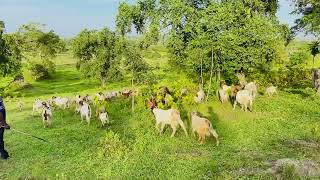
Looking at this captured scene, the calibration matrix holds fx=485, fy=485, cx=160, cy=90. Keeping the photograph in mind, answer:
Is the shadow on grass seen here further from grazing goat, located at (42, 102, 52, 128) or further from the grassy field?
the grassy field

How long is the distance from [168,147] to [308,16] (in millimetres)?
21980

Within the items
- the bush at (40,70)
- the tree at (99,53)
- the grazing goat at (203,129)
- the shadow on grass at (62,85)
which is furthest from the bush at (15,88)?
the grazing goat at (203,129)

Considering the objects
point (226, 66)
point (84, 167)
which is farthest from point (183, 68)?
point (84, 167)

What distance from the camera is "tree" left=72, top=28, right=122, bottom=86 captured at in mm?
70062

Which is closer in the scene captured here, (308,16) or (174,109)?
(174,109)

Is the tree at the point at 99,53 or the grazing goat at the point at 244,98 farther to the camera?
the tree at the point at 99,53

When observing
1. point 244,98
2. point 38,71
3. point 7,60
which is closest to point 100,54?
point 7,60

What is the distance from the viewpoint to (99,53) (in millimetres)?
70125

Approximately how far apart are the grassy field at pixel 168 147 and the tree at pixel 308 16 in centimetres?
775

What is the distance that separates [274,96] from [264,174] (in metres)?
22.9

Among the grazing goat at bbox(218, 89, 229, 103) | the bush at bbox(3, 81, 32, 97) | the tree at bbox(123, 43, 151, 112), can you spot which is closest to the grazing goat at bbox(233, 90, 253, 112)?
the grazing goat at bbox(218, 89, 229, 103)

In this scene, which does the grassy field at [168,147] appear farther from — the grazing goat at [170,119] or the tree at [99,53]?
the tree at [99,53]

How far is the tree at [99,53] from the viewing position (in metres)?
70.1

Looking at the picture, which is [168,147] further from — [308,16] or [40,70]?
[40,70]
